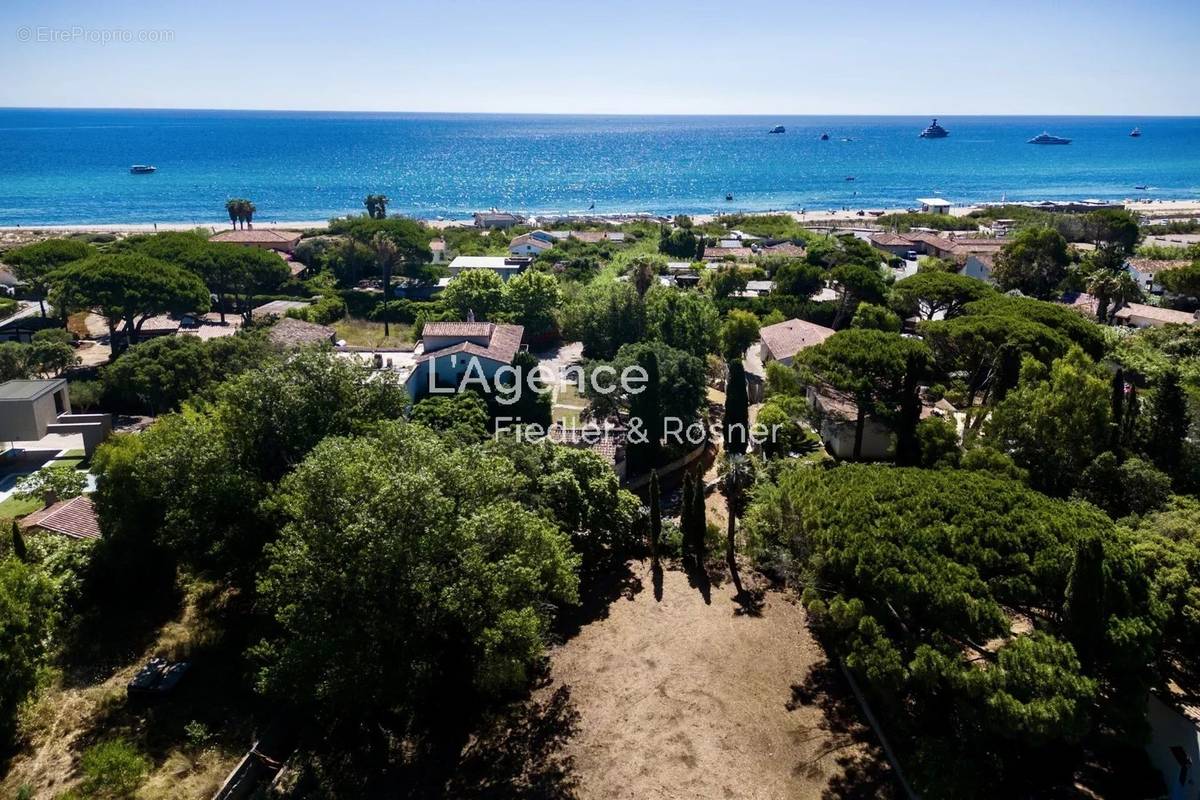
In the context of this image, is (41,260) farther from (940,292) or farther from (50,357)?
(940,292)

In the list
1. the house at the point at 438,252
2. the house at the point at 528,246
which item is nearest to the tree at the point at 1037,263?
the house at the point at 528,246

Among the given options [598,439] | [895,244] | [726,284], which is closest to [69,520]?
[598,439]

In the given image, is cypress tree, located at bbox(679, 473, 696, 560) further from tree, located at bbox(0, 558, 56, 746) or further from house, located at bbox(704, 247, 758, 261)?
house, located at bbox(704, 247, 758, 261)

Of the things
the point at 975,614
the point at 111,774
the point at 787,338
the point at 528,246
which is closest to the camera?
the point at 975,614

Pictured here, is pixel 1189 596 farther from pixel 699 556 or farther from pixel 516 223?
pixel 516 223

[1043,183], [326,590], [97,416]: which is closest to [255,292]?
[97,416]

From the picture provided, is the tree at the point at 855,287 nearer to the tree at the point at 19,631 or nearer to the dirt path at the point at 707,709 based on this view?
the dirt path at the point at 707,709

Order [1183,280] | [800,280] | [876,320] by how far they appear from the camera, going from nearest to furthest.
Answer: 1. [876,320]
2. [1183,280]
3. [800,280]

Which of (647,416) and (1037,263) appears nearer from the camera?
(647,416)

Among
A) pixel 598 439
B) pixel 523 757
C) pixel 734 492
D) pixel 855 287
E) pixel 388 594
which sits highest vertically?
pixel 855 287
